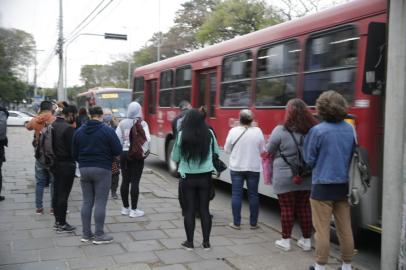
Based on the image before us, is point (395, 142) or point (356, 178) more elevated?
point (395, 142)

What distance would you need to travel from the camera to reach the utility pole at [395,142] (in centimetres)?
435

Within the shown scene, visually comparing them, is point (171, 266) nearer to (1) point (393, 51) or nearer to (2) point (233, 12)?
(1) point (393, 51)

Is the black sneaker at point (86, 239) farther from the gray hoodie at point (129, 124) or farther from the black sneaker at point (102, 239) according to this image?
the gray hoodie at point (129, 124)

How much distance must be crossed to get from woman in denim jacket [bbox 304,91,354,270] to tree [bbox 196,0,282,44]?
84.7ft

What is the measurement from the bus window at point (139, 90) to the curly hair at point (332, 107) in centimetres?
1024

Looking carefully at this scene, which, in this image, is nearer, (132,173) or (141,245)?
(141,245)

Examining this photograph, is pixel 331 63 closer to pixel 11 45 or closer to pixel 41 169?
pixel 41 169

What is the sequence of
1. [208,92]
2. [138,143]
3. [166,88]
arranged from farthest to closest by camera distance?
[166,88] → [208,92] → [138,143]

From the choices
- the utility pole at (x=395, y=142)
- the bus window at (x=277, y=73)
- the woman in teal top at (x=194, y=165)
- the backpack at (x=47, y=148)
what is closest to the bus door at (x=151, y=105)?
the bus window at (x=277, y=73)

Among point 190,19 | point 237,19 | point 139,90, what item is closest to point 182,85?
point 139,90

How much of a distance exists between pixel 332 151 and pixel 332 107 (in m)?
0.42

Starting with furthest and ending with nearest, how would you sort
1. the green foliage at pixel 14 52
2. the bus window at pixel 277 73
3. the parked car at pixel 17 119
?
the parked car at pixel 17 119, the bus window at pixel 277 73, the green foliage at pixel 14 52

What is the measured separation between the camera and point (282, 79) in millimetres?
7020

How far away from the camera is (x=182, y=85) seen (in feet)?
36.6
